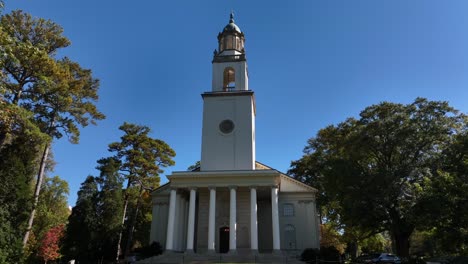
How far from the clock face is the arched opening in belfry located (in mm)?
3904

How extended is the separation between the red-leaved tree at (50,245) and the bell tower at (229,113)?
23433mm

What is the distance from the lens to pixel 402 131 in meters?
25.6

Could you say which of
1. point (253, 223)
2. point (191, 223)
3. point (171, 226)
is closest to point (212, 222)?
point (191, 223)

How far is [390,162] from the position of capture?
89.1 feet

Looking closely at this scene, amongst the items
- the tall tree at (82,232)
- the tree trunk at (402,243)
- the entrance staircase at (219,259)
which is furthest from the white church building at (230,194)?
the tree trunk at (402,243)

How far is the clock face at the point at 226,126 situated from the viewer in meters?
31.3

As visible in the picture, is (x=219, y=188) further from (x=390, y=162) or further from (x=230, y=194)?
(x=390, y=162)

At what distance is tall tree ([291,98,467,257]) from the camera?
2456cm

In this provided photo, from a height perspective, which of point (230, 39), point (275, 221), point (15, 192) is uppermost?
point (230, 39)

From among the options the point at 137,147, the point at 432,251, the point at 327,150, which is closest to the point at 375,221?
the point at 327,150

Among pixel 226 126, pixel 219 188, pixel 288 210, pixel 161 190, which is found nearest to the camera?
pixel 219 188

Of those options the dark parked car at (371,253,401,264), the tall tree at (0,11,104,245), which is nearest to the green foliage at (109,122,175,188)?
the tall tree at (0,11,104,245)

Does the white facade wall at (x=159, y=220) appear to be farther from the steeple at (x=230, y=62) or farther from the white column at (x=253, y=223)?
the steeple at (x=230, y=62)

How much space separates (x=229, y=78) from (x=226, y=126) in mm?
6266
